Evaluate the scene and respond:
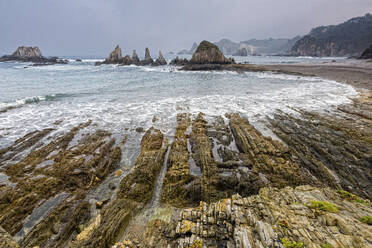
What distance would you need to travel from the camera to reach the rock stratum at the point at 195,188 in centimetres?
486

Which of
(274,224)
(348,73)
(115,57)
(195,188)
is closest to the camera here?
(274,224)

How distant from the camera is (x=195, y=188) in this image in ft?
25.0

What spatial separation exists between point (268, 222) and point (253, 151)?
5.89 metres

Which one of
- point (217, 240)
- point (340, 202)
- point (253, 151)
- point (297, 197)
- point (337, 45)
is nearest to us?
point (217, 240)

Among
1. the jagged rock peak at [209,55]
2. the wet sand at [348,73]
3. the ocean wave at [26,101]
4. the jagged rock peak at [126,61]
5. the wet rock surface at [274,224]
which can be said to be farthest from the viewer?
the jagged rock peak at [126,61]

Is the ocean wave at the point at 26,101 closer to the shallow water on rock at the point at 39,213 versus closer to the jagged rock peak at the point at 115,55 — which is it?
the shallow water on rock at the point at 39,213

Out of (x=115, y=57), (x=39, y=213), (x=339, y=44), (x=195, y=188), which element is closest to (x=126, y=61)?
(x=115, y=57)

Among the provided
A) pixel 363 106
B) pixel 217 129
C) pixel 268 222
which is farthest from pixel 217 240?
pixel 363 106

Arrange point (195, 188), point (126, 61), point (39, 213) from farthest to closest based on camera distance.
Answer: point (126, 61)
point (195, 188)
point (39, 213)

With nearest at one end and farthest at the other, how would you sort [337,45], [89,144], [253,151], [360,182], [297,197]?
1. [297,197]
2. [360,182]
3. [253,151]
4. [89,144]
5. [337,45]

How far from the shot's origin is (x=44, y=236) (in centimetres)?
588

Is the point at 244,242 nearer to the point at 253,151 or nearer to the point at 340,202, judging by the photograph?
the point at 340,202

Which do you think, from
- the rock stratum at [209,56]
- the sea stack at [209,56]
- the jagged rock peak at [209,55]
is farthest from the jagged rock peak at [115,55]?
the jagged rock peak at [209,55]

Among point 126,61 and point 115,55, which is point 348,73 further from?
point 115,55
